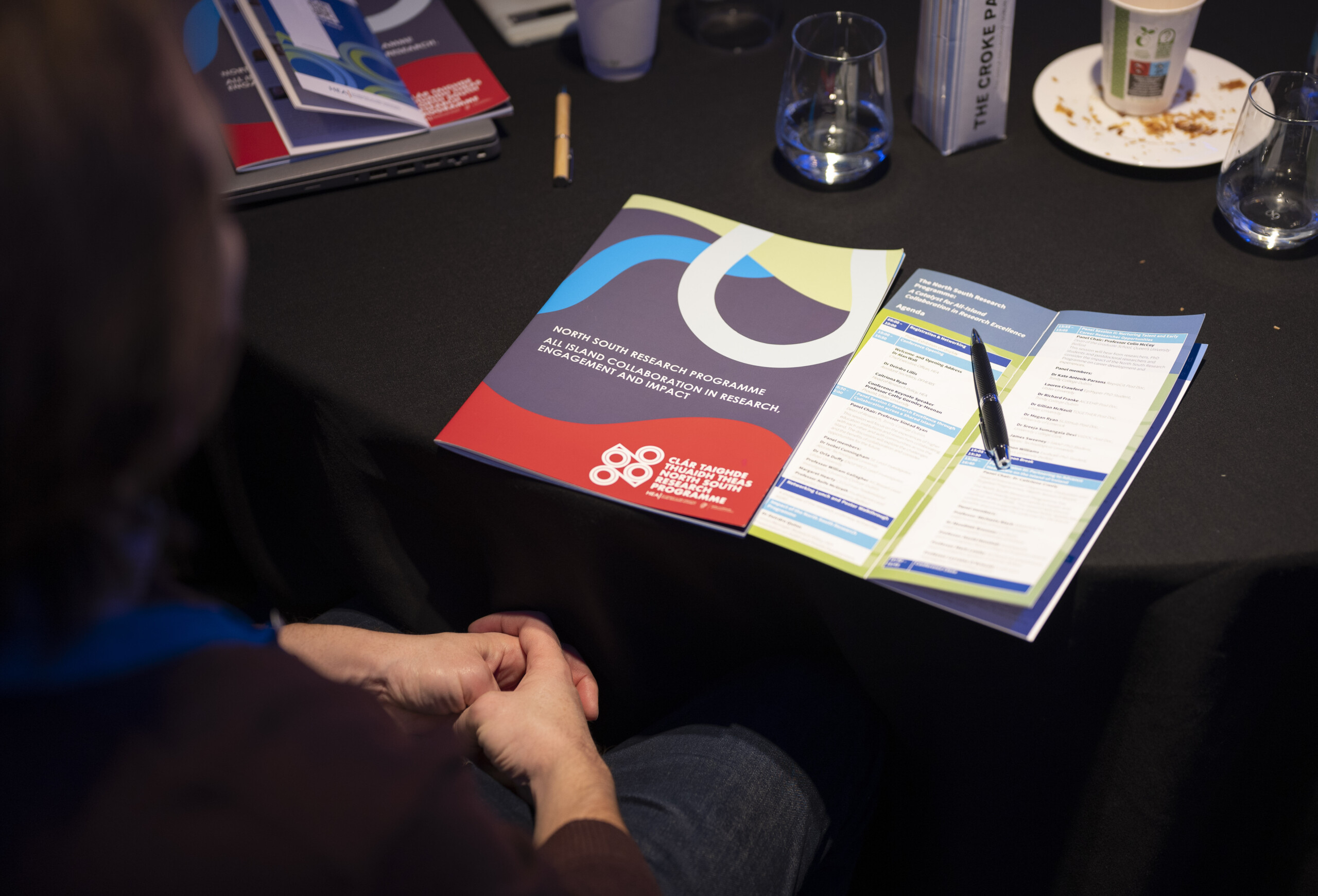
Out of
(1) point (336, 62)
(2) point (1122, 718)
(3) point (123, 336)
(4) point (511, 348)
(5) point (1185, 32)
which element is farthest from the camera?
(1) point (336, 62)

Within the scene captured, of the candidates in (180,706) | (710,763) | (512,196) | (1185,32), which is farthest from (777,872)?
(1185,32)

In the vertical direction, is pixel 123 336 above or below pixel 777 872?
above

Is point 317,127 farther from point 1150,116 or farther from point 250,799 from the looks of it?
point 1150,116

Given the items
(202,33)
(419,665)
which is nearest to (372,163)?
(202,33)

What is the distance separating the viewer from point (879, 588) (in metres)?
0.70

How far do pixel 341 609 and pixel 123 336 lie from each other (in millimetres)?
644

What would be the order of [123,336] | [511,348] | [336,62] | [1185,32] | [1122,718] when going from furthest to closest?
[336,62]
[1185,32]
[511,348]
[1122,718]
[123,336]

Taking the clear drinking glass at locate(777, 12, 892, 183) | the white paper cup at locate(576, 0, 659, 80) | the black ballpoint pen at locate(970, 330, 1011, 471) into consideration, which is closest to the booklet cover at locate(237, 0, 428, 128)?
the white paper cup at locate(576, 0, 659, 80)

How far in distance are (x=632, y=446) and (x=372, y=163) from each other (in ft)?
1.85

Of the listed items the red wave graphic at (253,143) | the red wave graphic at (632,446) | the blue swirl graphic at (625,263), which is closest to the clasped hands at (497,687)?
the red wave graphic at (632,446)

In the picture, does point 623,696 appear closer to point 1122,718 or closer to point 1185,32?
point 1122,718

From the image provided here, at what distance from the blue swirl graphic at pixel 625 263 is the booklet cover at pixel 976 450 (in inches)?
7.7

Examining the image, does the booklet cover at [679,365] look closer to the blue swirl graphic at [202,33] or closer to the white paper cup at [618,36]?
the white paper cup at [618,36]

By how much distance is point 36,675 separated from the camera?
0.47 metres
